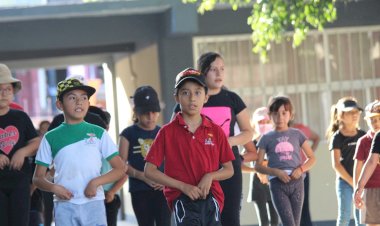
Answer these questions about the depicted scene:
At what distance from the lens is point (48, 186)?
7.35m

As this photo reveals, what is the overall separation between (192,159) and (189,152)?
55 mm

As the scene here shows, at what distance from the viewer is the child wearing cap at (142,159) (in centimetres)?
950

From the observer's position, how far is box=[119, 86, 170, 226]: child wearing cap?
31.2 feet

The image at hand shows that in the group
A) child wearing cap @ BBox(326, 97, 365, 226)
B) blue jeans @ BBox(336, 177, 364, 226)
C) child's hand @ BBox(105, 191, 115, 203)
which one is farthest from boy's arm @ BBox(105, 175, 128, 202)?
blue jeans @ BBox(336, 177, 364, 226)

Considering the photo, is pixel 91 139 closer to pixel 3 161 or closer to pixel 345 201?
pixel 3 161

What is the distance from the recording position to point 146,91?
984cm

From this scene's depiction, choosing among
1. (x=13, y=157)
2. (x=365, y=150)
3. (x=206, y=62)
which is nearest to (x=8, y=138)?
(x=13, y=157)

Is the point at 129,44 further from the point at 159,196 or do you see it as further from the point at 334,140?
the point at 159,196

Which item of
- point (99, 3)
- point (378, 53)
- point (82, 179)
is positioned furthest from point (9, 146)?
point (378, 53)

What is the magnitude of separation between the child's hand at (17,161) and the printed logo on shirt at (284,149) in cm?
340

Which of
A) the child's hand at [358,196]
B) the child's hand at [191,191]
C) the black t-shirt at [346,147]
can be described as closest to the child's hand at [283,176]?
the black t-shirt at [346,147]

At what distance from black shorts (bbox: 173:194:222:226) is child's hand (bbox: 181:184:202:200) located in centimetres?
9

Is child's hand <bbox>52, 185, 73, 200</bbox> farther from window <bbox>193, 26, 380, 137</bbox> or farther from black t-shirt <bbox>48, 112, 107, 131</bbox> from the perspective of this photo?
window <bbox>193, 26, 380, 137</bbox>

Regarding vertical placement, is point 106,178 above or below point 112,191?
above
